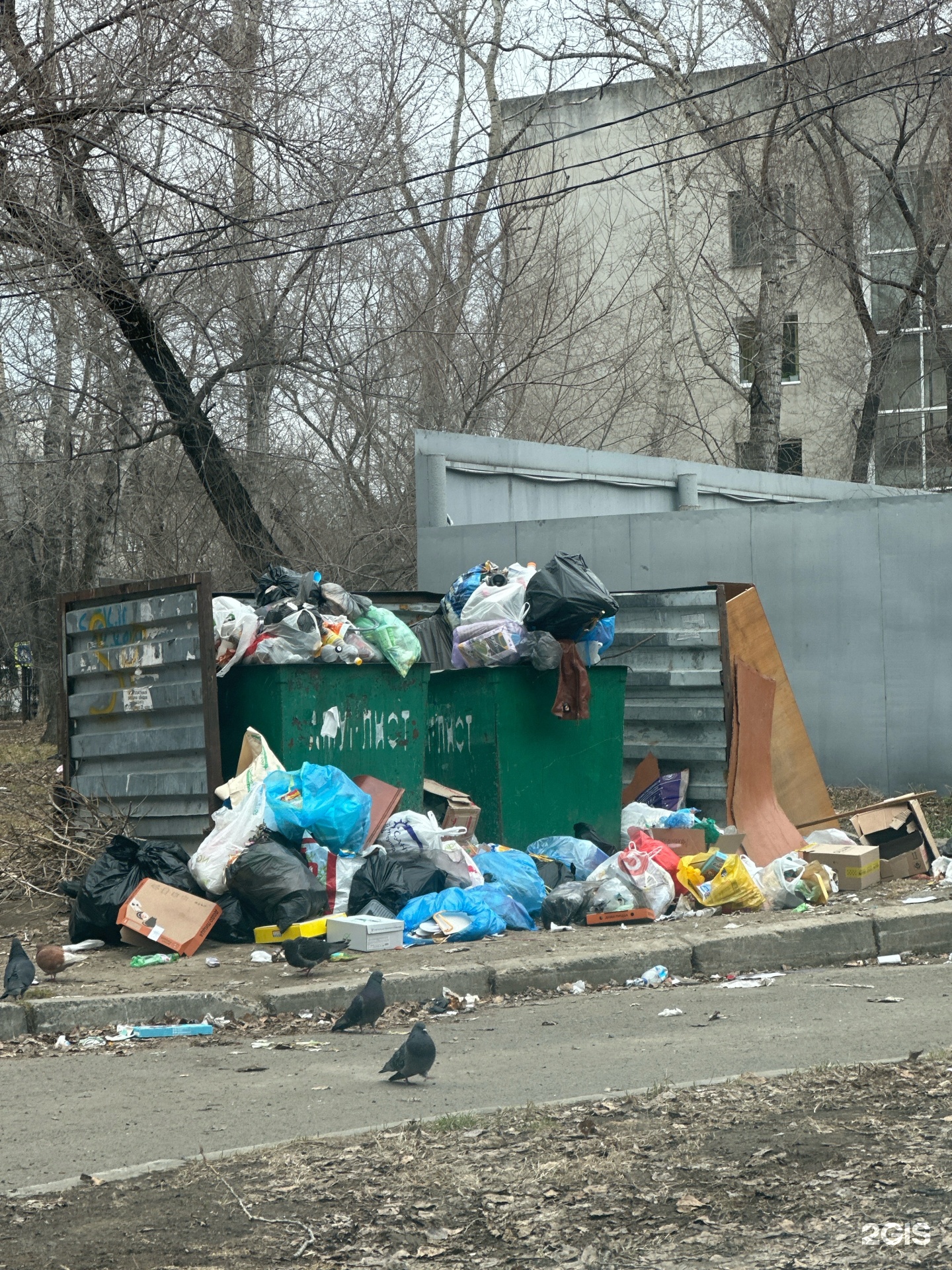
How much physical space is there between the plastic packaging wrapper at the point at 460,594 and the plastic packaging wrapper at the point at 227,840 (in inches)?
81.6

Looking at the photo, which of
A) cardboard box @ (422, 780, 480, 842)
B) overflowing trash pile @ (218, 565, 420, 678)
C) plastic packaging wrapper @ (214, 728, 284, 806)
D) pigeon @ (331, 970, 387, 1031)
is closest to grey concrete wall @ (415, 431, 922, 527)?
overflowing trash pile @ (218, 565, 420, 678)

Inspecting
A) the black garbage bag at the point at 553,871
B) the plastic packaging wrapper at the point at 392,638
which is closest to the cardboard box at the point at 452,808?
the black garbage bag at the point at 553,871

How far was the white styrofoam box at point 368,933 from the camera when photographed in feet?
21.7

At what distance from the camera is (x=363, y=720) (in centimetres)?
785

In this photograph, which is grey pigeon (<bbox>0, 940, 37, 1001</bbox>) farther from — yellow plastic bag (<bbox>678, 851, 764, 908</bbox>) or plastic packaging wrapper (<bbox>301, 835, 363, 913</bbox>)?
yellow plastic bag (<bbox>678, 851, 764, 908</bbox>)

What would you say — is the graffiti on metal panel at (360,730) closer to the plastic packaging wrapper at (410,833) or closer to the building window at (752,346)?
the plastic packaging wrapper at (410,833)

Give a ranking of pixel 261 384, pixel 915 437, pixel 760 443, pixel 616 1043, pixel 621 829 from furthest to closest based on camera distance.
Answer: pixel 915 437 → pixel 760 443 → pixel 261 384 → pixel 621 829 → pixel 616 1043

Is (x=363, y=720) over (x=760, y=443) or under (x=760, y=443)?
under

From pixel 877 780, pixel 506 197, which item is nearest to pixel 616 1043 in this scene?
pixel 877 780

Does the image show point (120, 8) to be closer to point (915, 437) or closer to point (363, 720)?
point (363, 720)

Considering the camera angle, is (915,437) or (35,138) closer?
(35,138)

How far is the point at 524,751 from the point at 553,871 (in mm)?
824

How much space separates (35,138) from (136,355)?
400cm

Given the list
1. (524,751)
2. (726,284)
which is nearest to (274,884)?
(524,751)
